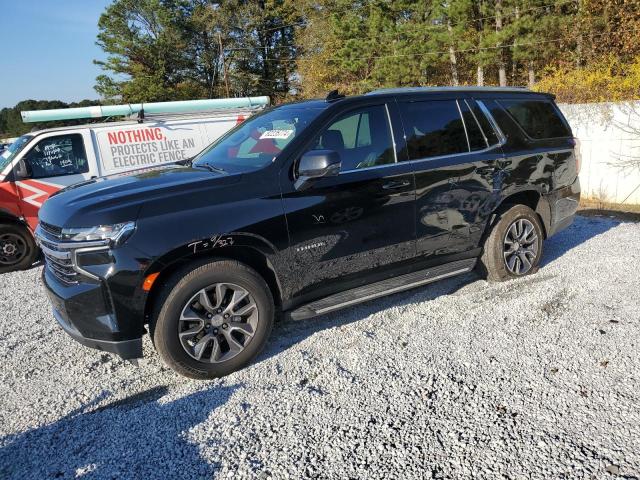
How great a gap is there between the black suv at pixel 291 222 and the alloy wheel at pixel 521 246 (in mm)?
23

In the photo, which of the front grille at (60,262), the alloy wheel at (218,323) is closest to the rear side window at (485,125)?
the alloy wheel at (218,323)

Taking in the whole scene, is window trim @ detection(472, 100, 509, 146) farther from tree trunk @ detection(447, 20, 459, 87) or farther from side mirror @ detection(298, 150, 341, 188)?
tree trunk @ detection(447, 20, 459, 87)

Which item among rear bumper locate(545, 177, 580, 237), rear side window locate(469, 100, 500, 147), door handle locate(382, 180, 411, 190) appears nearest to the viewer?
door handle locate(382, 180, 411, 190)

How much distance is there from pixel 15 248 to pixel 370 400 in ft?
20.5

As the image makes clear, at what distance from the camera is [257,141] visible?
3.80 meters

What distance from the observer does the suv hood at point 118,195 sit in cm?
288

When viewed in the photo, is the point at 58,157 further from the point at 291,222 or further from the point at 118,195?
the point at 291,222

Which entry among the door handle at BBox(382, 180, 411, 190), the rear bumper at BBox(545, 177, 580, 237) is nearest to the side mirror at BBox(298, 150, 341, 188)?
the door handle at BBox(382, 180, 411, 190)

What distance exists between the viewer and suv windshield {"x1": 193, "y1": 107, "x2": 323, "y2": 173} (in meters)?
3.50

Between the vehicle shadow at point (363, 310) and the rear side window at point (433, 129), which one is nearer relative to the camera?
the vehicle shadow at point (363, 310)

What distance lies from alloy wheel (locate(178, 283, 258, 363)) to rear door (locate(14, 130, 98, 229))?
5222mm

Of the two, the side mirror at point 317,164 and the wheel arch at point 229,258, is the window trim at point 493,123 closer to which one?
the side mirror at point 317,164

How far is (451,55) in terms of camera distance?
23.6m

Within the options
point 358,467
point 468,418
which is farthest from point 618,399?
point 358,467
